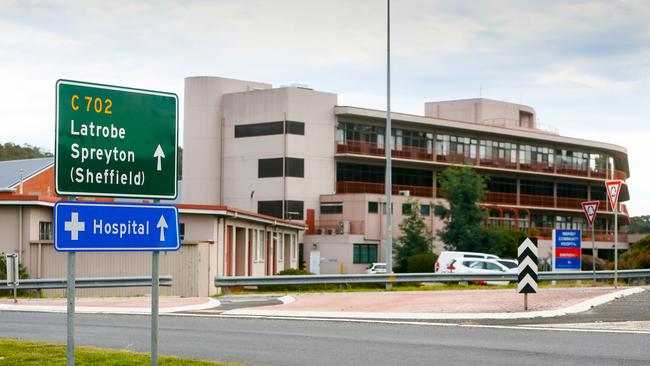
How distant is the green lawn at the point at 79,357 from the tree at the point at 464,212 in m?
53.7

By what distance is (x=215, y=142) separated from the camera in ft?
237

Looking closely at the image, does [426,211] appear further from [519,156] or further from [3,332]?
[3,332]

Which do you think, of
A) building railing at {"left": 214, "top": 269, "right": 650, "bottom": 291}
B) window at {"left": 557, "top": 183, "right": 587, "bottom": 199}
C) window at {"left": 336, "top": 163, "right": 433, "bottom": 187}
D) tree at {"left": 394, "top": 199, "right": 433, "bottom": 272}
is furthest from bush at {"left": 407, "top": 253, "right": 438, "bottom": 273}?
window at {"left": 557, "top": 183, "right": 587, "bottom": 199}

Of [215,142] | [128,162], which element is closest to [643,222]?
[215,142]

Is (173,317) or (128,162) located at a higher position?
(128,162)

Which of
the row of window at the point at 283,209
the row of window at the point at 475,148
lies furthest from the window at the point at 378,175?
the row of window at the point at 283,209

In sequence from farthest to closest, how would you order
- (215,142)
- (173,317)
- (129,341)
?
(215,142)
(173,317)
(129,341)

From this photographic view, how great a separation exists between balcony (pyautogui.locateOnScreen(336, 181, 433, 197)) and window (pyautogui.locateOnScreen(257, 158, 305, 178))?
162 inches

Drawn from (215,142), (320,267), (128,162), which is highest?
(215,142)

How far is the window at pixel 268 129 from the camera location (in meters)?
68.3

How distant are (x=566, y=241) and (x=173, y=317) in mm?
19184

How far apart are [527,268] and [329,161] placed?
49655 millimetres

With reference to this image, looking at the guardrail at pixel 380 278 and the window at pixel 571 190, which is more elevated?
the window at pixel 571 190

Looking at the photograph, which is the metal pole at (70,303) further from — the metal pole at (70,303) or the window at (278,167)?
the window at (278,167)
